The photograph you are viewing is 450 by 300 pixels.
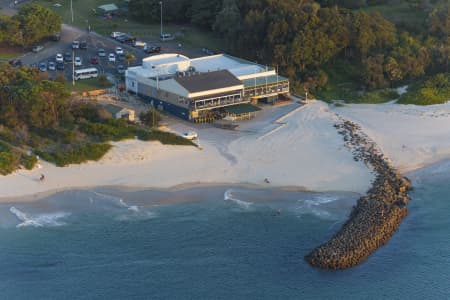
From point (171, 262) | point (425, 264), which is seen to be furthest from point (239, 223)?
point (425, 264)

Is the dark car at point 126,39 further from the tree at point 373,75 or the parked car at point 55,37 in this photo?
the tree at point 373,75

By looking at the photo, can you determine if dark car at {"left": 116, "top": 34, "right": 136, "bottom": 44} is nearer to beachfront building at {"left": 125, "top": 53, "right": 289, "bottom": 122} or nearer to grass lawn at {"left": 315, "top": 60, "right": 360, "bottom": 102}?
beachfront building at {"left": 125, "top": 53, "right": 289, "bottom": 122}

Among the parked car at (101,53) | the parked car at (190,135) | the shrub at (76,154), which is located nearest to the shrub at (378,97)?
the parked car at (190,135)

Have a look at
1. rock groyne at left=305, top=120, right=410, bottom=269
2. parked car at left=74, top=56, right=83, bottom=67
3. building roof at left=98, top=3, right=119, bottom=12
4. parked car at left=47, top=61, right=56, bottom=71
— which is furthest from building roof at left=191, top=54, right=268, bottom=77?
building roof at left=98, top=3, right=119, bottom=12

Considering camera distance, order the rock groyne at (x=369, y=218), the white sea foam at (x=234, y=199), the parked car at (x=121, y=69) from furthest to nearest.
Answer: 1. the parked car at (x=121, y=69)
2. the white sea foam at (x=234, y=199)
3. the rock groyne at (x=369, y=218)

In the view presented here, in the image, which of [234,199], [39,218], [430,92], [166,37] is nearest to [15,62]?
[166,37]

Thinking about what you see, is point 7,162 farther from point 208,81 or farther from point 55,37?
point 55,37
